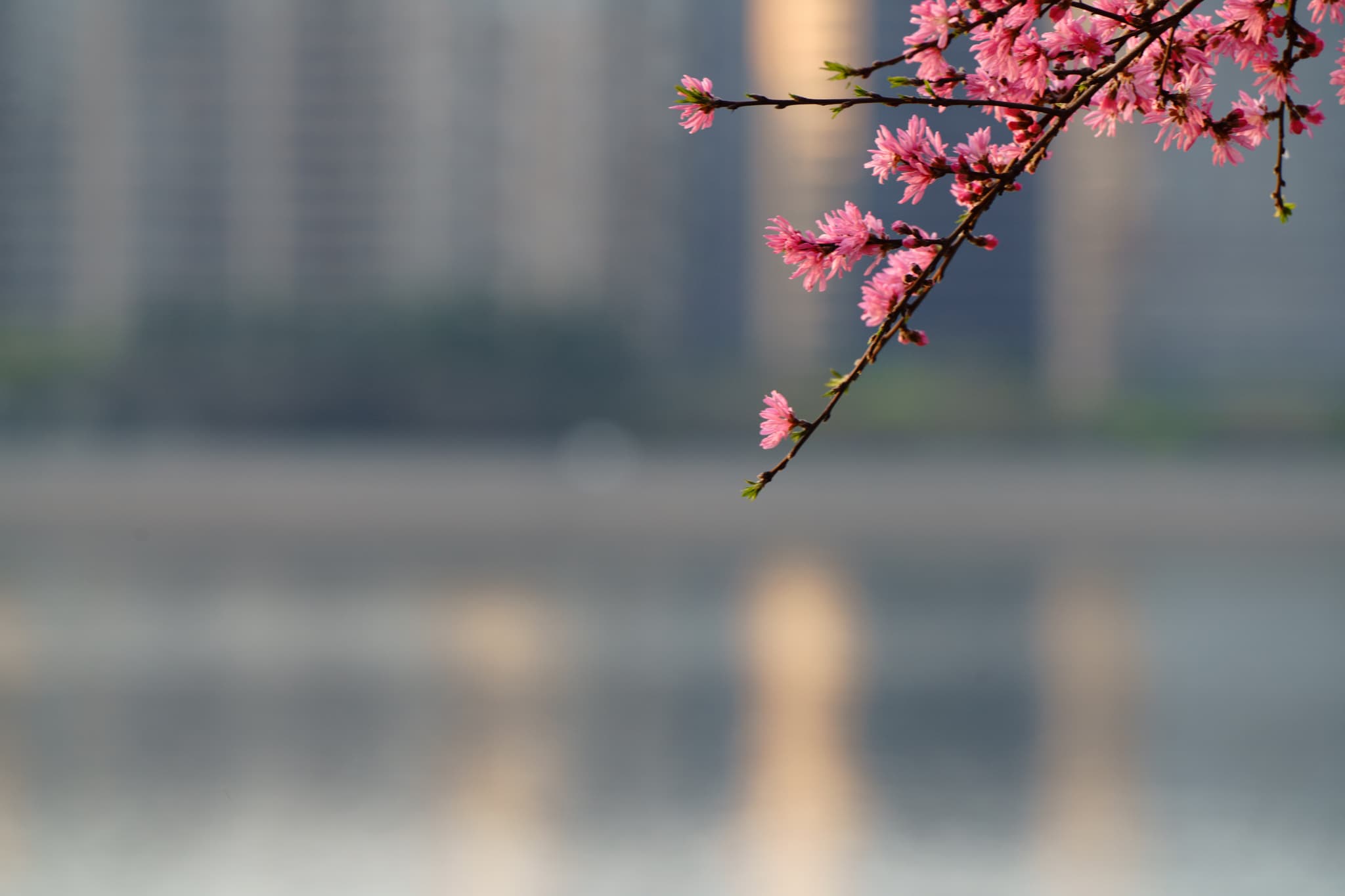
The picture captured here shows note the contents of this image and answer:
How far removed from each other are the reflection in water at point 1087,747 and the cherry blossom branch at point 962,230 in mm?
3486

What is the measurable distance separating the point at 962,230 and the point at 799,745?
507 cm

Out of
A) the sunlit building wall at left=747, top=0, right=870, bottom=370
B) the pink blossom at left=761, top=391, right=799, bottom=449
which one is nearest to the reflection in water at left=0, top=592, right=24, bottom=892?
the pink blossom at left=761, top=391, right=799, bottom=449

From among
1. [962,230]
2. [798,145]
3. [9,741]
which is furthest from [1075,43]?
[798,145]

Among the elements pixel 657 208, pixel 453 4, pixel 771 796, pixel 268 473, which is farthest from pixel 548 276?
pixel 771 796

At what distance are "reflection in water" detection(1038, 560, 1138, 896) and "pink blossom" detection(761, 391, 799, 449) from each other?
11.3 ft

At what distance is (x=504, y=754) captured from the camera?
641 cm

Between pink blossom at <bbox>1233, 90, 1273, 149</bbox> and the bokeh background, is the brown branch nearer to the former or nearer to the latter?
pink blossom at <bbox>1233, 90, 1273, 149</bbox>

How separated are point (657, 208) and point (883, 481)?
19053 millimetres

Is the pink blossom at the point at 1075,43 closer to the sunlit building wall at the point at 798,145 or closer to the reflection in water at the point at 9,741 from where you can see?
the reflection in water at the point at 9,741

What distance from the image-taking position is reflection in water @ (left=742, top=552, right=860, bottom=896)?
16.5 feet

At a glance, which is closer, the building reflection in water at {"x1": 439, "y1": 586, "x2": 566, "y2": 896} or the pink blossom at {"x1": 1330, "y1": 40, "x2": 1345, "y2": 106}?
the pink blossom at {"x1": 1330, "y1": 40, "x2": 1345, "y2": 106}

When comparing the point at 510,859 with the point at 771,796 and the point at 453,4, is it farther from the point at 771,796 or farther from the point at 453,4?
the point at 453,4

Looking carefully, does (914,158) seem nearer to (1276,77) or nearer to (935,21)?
(935,21)

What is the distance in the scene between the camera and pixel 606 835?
5312mm
